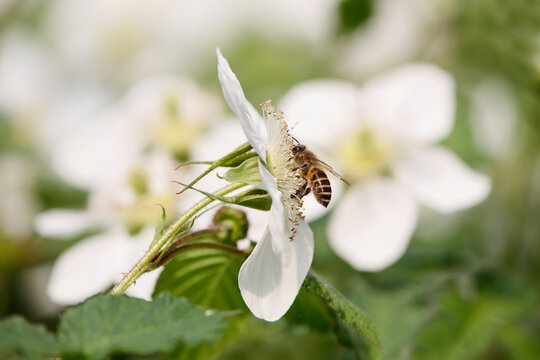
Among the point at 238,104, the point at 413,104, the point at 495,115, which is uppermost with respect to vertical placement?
the point at 238,104

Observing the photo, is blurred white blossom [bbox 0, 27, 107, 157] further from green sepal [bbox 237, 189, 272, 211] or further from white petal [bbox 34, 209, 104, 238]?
green sepal [bbox 237, 189, 272, 211]

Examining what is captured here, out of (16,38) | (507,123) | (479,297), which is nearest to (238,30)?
(16,38)

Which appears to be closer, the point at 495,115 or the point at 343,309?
the point at 343,309

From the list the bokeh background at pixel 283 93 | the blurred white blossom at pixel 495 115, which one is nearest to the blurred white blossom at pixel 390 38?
the bokeh background at pixel 283 93

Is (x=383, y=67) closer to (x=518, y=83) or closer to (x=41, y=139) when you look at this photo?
(x=518, y=83)

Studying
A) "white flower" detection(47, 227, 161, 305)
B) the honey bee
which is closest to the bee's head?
the honey bee

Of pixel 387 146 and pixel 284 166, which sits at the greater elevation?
pixel 284 166

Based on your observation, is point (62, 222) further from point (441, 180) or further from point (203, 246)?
point (441, 180)

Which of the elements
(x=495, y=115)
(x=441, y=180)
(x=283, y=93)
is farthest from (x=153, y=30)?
(x=441, y=180)
